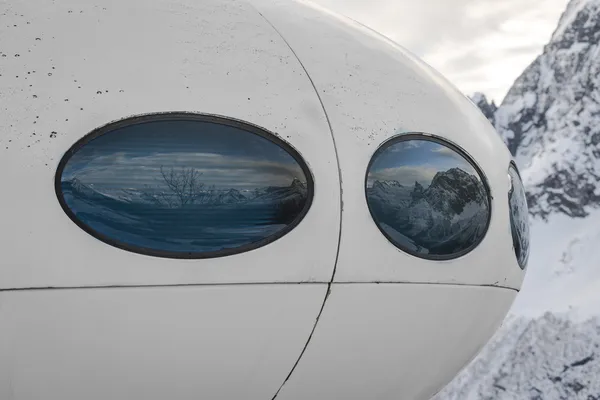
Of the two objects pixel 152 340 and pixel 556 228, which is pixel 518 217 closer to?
pixel 152 340

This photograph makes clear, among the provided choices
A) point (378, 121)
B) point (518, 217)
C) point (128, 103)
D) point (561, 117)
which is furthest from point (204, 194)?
point (561, 117)

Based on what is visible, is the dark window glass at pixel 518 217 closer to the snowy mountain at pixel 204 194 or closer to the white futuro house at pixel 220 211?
the white futuro house at pixel 220 211

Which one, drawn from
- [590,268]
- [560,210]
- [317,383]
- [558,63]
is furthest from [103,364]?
[558,63]

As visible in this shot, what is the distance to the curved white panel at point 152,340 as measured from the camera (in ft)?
11.3

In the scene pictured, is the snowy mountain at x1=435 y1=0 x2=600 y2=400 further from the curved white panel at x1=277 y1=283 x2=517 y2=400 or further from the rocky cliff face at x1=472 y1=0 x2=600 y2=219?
the curved white panel at x1=277 y1=283 x2=517 y2=400

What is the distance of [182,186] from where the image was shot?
11.5ft

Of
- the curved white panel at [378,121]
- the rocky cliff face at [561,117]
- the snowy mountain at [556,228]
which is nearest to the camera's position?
the curved white panel at [378,121]

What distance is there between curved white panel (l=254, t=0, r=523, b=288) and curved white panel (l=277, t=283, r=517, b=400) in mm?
93

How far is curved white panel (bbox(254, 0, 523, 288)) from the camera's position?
3830mm

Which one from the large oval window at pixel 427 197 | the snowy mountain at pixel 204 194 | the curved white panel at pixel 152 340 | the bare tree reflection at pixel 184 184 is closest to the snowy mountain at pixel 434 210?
the large oval window at pixel 427 197

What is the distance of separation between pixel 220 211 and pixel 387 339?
120 centimetres

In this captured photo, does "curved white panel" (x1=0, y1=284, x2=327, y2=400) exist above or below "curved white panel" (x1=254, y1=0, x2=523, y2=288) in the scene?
below

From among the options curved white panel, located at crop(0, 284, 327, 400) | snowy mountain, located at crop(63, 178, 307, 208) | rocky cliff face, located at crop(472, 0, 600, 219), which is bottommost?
curved white panel, located at crop(0, 284, 327, 400)

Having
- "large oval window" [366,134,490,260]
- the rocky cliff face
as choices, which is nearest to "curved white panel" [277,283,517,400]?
"large oval window" [366,134,490,260]
